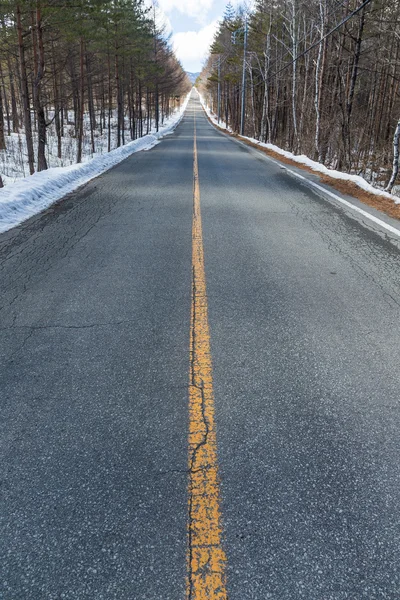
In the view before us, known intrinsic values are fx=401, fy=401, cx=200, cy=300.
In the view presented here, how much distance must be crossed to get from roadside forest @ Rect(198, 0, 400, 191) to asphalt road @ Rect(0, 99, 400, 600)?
906 centimetres

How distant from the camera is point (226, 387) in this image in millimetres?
2719

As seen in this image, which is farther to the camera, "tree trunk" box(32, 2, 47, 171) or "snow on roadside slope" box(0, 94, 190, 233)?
"tree trunk" box(32, 2, 47, 171)

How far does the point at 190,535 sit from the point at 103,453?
0.67 m

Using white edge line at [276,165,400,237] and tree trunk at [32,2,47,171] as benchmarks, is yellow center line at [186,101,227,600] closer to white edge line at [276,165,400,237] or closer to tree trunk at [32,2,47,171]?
white edge line at [276,165,400,237]

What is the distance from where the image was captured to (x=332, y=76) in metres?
27.6

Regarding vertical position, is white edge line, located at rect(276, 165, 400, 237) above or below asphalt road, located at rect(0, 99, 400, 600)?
above

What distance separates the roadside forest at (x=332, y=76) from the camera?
16594 mm

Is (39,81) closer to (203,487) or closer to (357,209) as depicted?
(357,209)

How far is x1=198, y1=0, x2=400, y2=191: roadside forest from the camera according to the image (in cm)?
1659

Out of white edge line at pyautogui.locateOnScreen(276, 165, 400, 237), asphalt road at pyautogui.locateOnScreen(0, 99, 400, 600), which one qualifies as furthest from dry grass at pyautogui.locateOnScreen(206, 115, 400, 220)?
asphalt road at pyautogui.locateOnScreen(0, 99, 400, 600)

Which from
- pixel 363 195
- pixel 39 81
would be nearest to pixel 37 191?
pixel 39 81

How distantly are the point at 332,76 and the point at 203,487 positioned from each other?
31.8 meters

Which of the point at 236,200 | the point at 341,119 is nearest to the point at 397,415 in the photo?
the point at 236,200

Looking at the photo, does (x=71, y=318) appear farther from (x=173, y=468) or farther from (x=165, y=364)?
(x=173, y=468)
